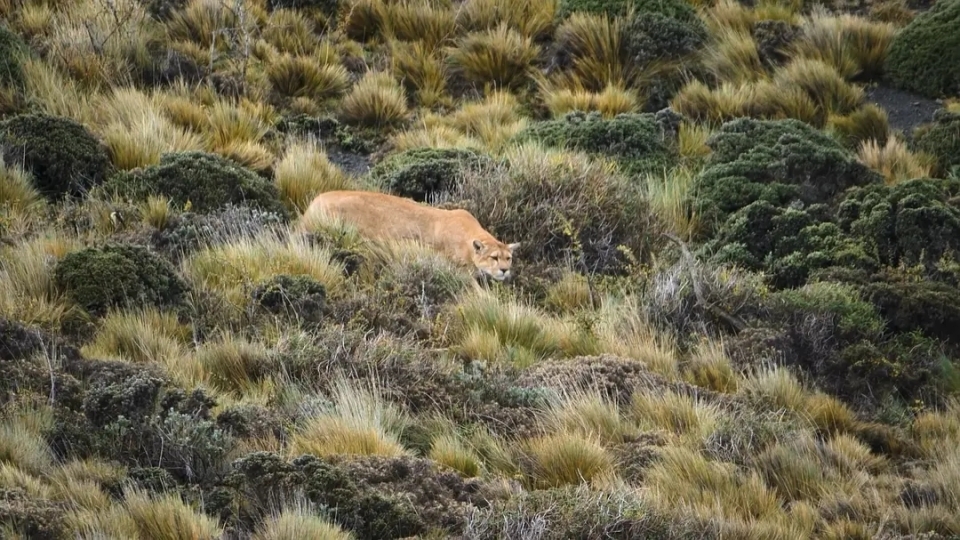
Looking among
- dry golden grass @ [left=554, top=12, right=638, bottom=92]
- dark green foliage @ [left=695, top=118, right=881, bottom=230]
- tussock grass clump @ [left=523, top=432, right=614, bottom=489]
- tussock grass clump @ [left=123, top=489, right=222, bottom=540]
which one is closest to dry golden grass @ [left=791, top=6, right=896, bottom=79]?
dry golden grass @ [left=554, top=12, right=638, bottom=92]

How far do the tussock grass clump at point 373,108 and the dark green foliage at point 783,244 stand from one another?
4598 millimetres

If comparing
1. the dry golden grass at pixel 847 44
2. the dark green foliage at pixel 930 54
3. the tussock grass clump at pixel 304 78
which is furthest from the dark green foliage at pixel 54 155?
the dark green foliage at pixel 930 54

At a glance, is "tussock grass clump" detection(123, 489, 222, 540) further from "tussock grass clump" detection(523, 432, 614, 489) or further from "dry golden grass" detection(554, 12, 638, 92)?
"dry golden grass" detection(554, 12, 638, 92)

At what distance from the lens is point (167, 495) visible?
21.5 ft

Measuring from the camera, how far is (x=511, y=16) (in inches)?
675

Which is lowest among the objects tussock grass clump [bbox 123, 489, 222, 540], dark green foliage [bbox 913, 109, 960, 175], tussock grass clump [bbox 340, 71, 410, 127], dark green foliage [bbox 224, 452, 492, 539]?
tussock grass clump [bbox 340, 71, 410, 127]

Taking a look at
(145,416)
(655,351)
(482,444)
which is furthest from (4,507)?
(655,351)

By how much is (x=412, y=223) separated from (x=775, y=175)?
3795 mm

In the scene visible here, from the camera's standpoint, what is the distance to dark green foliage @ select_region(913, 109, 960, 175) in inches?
543

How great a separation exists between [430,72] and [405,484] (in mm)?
9757

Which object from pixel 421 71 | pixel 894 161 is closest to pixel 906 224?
pixel 894 161

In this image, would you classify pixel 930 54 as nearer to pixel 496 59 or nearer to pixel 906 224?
pixel 906 224

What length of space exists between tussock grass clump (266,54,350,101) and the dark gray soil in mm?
6393

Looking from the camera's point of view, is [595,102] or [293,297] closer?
[293,297]
